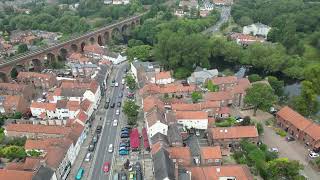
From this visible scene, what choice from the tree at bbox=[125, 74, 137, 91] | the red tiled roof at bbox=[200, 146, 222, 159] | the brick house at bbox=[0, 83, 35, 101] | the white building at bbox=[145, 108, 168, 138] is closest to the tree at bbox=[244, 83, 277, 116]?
the red tiled roof at bbox=[200, 146, 222, 159]

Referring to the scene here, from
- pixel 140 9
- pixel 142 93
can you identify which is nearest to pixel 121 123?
pixel 142 93

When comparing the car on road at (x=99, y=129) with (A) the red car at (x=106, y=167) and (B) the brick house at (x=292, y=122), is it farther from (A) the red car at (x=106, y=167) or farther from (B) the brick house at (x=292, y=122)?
(B) the brick house at (x=292, y=122)

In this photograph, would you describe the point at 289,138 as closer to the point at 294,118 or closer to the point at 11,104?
the point at 294,118

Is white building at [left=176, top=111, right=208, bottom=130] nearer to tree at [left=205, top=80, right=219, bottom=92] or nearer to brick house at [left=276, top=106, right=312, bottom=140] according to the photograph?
brick house at [left=276, top=106, right=312, bottom=140]

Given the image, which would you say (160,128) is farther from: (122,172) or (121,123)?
(121,123)

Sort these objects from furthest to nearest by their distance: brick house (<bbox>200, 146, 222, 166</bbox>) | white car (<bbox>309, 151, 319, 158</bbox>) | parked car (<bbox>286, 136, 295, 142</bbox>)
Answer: parked car (<bbox>286, 136, 295, 142</bbox>)
white car (<bbox>309, 151, 319, 158</bbox>)
brick house (<bbox>200, 146, 222, 166</bbox>)

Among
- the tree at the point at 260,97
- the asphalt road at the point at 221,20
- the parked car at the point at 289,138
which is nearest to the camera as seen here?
the parked car at the point at 289,138

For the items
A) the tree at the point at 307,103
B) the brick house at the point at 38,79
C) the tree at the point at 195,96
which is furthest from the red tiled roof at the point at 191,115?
the brick house at the point at 38,79
